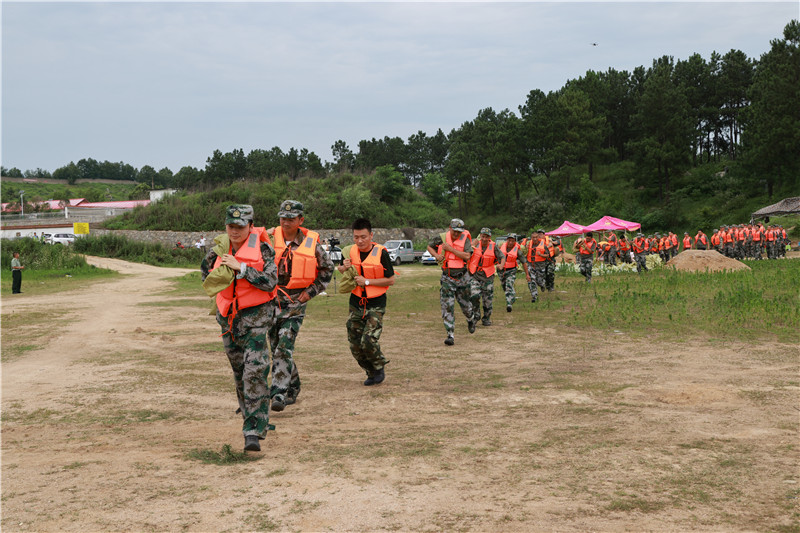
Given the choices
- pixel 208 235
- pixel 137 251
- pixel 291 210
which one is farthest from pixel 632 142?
pixel 291 210

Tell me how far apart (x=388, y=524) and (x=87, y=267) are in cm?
3204

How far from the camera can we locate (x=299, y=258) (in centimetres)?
677

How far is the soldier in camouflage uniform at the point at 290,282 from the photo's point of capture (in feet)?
21.9

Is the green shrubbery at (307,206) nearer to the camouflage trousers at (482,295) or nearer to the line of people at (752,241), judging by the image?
the line of people at (752,241)

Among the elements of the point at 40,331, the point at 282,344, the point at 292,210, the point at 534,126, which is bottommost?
the point at 40,331

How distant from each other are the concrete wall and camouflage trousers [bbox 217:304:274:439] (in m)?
37.9

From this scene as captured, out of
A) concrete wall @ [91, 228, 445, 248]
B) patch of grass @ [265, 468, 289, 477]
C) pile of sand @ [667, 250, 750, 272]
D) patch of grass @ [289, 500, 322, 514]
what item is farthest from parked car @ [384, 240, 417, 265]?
patch of grass @ [289, 500, 322, 514]

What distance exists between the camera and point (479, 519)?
3.92m

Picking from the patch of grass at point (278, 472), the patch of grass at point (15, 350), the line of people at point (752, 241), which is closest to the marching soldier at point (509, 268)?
the patch of grass at point (15, 350)

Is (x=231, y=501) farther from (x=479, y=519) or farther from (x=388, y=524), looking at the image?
(x=479, y=519)

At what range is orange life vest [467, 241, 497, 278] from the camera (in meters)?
12.6

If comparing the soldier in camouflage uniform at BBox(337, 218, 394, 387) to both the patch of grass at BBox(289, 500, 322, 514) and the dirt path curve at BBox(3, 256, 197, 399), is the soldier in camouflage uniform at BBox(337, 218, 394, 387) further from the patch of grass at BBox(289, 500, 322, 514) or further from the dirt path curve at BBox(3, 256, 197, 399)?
the dirt path curve at BBox(3, 256, 197, 399)

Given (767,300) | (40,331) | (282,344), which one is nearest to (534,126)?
(767,300)

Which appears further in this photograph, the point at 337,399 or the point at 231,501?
the point at 337,399
